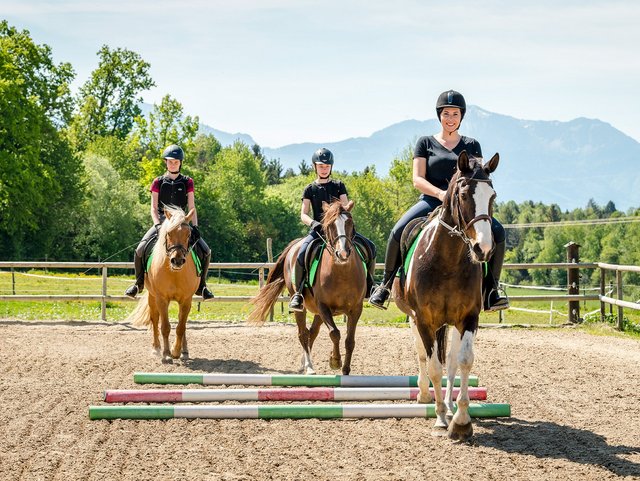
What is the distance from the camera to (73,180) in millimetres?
46000

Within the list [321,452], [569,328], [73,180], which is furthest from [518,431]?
[73,180]

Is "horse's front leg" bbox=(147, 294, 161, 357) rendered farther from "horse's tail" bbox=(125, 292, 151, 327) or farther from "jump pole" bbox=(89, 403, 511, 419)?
"jump pole" bbox=(89, 403, 511, 419)

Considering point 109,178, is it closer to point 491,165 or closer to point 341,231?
point 341,231

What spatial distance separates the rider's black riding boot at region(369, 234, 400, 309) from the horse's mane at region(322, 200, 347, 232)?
1239mm

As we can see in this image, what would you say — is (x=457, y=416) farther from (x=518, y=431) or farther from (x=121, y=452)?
(x=121, y=452)

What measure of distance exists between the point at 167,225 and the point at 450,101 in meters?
4.91

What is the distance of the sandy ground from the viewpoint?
238 inches

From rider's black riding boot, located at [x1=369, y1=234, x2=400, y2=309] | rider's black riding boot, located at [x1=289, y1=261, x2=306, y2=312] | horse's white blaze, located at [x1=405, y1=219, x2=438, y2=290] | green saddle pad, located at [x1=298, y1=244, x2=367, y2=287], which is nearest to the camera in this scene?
horse's white blaze, located at [x1=405, y1=219, x2=438, y2=290]

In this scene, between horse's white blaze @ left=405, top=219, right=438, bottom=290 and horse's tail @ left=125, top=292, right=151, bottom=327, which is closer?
horse's white blaze @ left=405, top=219, right=438, bottom=290

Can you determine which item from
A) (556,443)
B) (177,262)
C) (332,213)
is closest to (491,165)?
(556,443)

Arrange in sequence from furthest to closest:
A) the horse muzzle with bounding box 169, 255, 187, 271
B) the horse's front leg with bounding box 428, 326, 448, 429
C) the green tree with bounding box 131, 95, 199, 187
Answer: the green tree with bounding box 131, 95, 199, 187, the horse muzzle with bounding box 169, 255, 187, 271, the horse's front leg with bounding box 428, 326, 448, 429

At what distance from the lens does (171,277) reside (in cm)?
1159

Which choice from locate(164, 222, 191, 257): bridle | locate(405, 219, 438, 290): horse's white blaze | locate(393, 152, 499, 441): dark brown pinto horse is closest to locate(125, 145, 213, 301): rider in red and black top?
locate(164, 222, 191, 257): bridle

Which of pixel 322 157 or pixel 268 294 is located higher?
pixel 322 157
